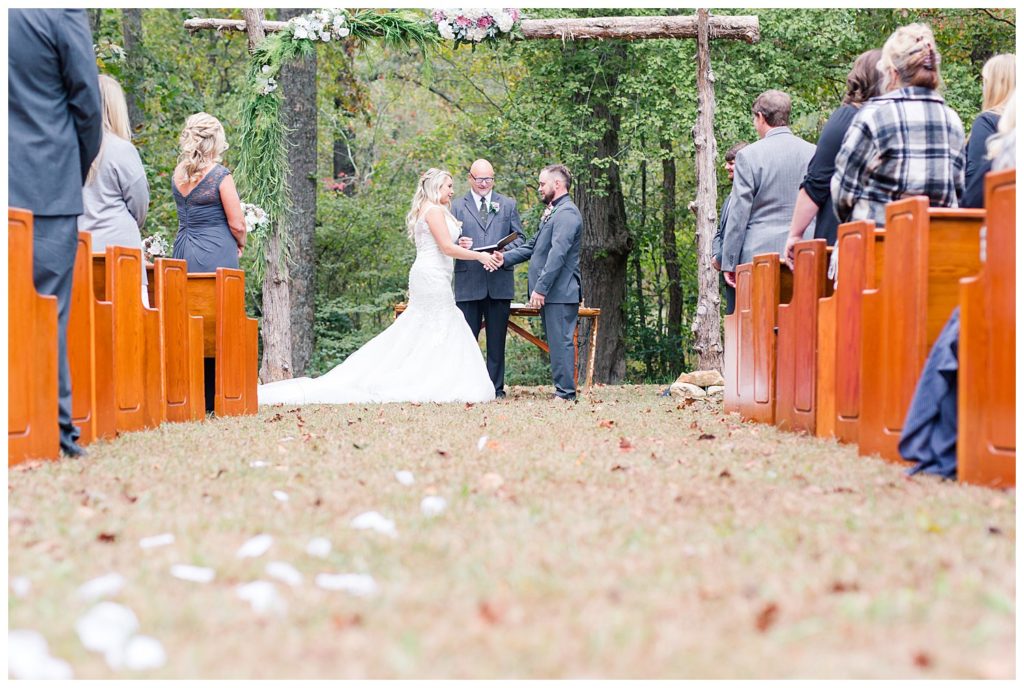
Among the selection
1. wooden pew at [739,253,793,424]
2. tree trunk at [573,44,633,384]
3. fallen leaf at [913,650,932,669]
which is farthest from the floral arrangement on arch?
fallen leaf at [913,650,932,669]

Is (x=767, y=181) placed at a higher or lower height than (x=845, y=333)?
higher

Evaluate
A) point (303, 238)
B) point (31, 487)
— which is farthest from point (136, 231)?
point (303, 238)

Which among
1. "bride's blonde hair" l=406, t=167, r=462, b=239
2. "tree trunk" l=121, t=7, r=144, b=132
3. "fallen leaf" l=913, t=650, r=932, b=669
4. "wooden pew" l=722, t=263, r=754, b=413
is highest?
"tree trunk" l=121, t=7, r=144, b=132

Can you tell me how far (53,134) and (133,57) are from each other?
1349cm

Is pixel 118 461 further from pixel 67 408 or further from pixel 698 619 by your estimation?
pixel 698 619

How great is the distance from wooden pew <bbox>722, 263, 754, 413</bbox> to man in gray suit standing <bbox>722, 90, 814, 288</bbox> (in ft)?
0.90

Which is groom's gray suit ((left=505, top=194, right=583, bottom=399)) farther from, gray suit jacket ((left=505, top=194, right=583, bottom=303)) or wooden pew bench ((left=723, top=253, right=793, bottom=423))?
wooden pew bench ((left=723, top=253, right=793, bottom=423))

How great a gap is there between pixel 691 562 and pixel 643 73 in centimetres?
1381

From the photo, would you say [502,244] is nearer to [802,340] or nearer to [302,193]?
[802,340]

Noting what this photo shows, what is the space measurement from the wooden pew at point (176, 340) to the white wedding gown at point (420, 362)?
191 centimetres

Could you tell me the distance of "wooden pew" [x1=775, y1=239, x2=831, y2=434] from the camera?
630 centimetres

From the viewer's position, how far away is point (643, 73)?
1591 centimetres

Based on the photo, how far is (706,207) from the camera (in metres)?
11.6

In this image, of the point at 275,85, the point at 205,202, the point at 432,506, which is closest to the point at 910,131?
the point at 432,506
